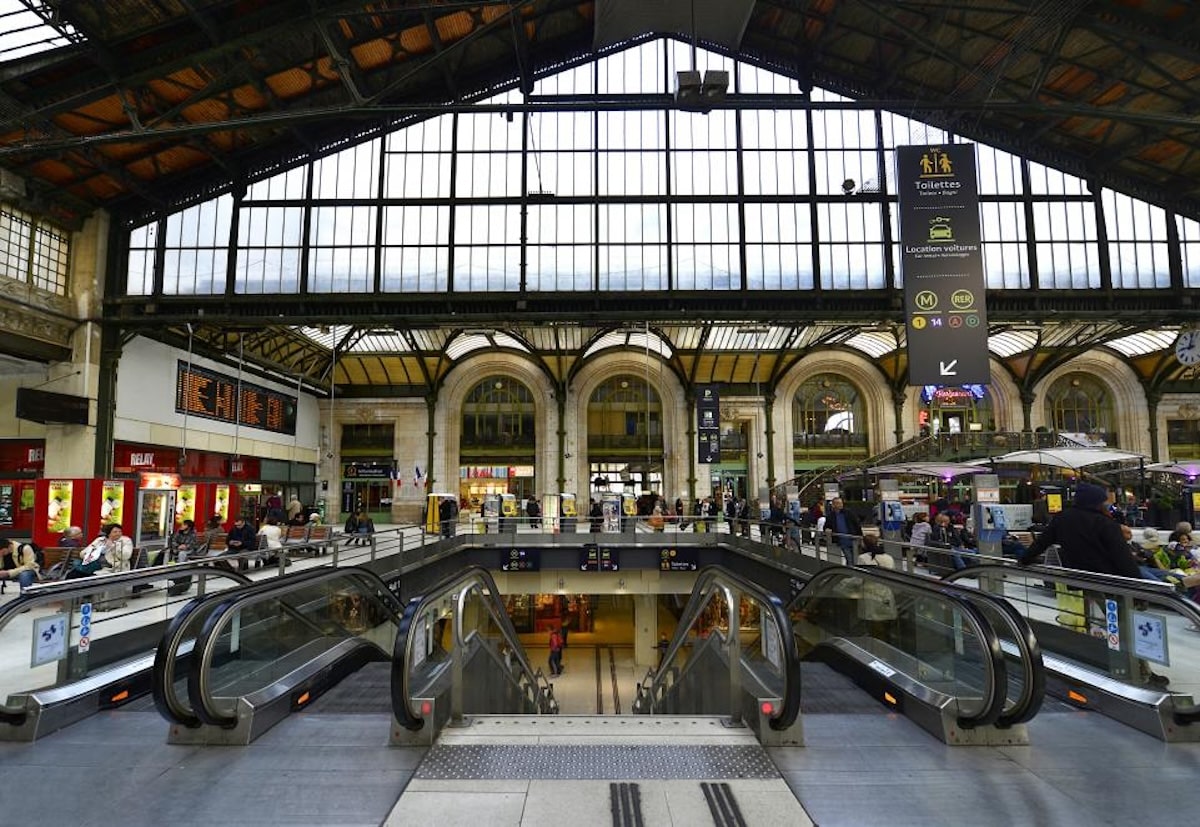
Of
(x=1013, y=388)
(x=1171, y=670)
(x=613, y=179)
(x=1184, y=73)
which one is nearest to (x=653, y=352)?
(x=613, y=179)

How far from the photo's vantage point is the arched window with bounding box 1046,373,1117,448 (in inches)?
1344

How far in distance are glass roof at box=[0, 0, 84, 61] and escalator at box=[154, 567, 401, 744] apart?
532 inches

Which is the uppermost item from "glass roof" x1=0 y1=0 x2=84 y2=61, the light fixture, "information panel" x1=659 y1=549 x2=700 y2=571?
"glass roof" x1=0 y1=0 x2=84 y2=61

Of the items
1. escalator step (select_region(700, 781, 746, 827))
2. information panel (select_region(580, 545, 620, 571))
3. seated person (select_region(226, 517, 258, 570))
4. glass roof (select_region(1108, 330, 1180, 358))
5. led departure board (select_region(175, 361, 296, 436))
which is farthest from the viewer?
glass roof (select_region(1108, 330, 1180, 358))

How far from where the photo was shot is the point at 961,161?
1176cm

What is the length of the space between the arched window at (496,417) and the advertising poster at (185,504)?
1280 cm

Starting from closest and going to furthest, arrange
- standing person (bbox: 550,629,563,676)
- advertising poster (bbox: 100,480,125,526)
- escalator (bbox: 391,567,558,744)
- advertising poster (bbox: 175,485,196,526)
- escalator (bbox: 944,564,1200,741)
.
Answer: escalator (bbox: 391,567,558,744)
escalator (bbox: 944,564,1200,741)
advertising poster (bbox: 100,480,125,526)
standing person (bbox: 550,629,563,676)
advertising poster (bbox: 175,485,196,526)

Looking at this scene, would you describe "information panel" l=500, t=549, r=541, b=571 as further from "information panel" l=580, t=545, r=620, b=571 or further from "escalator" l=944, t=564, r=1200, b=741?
"escalator" l=944, t=564, r=1200, b=741

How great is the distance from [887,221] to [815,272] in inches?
109

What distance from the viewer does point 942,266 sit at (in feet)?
37.8

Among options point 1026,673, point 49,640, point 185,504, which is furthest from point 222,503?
point 1026,673

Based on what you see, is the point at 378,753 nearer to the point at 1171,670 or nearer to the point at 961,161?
the point at 1171,670

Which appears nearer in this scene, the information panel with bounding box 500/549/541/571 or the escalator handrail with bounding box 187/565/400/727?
the escalator handrail with bounding box 187/565/400/727

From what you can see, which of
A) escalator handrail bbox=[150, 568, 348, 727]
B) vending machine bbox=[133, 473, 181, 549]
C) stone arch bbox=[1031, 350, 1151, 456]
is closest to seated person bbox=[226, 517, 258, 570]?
vending machine bbox=[133, 473, 181, 549]
